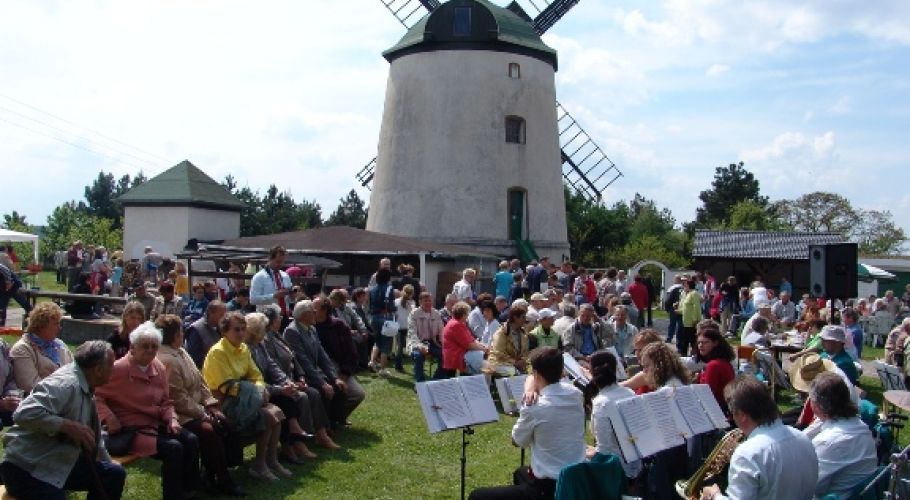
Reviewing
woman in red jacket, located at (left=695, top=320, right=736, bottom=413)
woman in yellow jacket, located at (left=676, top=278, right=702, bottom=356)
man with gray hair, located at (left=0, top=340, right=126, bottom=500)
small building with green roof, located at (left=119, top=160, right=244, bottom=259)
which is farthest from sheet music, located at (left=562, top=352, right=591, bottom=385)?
small building with green roof, located at (left=119, top=160, right=244, bottom=259)

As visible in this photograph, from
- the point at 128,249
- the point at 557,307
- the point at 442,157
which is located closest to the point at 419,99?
the point at 442,157

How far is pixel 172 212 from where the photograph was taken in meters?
31.7

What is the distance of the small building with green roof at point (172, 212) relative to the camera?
31.5 metres

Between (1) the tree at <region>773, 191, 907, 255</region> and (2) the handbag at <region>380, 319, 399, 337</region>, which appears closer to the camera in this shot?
(2) the handbag at <region>380, 319, 399, 337</region>

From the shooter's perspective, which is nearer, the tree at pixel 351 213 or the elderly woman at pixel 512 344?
the elderly woman at pixel 512 344

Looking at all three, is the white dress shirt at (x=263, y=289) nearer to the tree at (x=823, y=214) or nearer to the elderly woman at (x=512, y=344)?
the elderly woman at (x=512, y=344)

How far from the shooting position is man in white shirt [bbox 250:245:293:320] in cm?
1228

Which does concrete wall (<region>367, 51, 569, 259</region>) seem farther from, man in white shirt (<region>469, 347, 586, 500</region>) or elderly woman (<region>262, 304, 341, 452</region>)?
man in white shirt (<region>469, 347, 586, 500</region>)

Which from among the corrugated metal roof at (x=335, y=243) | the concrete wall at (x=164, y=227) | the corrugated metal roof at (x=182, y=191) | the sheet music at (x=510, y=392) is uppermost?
the corrugated metal roof at (x=182, y=191)

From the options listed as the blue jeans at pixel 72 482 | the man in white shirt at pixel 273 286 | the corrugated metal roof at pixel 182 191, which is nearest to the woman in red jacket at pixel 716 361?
the blue jeans at pixel 72 482

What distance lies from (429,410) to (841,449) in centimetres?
295

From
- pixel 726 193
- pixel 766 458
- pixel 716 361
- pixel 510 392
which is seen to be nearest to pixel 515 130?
pixel 716 361

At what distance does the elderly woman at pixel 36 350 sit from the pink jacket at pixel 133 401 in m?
0.53

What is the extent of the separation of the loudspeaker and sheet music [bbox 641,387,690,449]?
8426 mm
